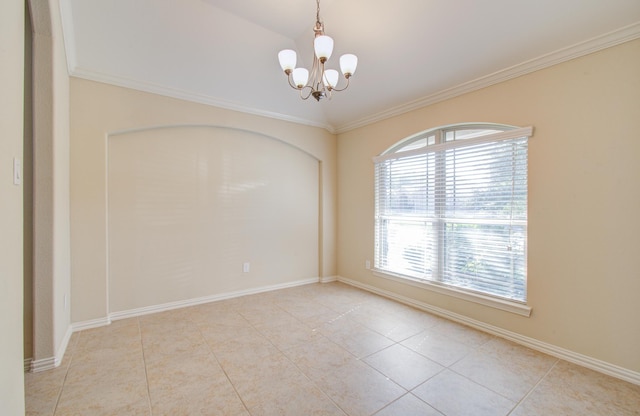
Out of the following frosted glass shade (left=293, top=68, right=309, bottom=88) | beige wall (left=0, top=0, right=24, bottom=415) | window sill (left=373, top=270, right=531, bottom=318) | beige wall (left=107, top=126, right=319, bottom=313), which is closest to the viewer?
beige wall (left=0, top=0, right=24, bottom=415)

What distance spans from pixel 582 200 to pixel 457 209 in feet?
3.41

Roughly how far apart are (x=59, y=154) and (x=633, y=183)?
4.46m

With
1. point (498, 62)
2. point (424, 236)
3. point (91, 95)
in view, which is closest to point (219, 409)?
point (424, 236)

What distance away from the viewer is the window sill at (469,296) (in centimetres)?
264

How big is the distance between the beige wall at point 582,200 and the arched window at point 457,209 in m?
0.13

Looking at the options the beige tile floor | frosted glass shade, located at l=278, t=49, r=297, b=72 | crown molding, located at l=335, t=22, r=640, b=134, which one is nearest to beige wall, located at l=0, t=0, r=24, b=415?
the beige tile floor

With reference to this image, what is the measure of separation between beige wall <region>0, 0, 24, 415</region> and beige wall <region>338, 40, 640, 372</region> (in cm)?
344

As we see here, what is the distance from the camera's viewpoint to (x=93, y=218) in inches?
114

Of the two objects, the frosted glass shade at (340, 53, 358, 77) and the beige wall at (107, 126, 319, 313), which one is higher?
the frosted glass shade at (340, 53, 358, 77)

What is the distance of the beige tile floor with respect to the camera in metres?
1.81

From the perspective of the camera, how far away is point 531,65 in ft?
8.37

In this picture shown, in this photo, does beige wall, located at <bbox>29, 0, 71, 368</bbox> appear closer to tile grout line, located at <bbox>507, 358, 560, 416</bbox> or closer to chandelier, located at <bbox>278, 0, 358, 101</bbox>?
chandelier, located at <bbox>278, 0, 358, 101</bbox>

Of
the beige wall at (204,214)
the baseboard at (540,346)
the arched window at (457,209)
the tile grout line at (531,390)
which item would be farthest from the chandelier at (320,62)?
the baseboard at (540,346)

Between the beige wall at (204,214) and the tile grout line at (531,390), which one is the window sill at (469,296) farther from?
the beige wall at (204,214)
